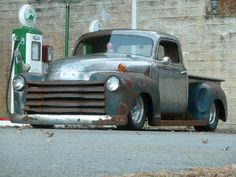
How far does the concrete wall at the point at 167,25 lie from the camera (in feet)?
54.9

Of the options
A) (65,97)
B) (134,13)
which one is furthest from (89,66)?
(134,13)

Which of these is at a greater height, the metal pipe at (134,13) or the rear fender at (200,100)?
the metal pipe at (134,13)

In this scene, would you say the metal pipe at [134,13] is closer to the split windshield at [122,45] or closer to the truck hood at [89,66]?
the split windshield at [122,45]

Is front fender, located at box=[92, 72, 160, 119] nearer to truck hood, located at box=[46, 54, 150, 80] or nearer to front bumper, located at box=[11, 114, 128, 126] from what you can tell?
front bumper, located at box=[11, 114, 128, 126]

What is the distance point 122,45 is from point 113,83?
5.80 feet

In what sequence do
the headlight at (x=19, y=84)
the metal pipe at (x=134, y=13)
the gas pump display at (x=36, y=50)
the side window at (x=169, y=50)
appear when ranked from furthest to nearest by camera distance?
the metal pipe at (x=134, y=13), the gas pump display at (x=36, y=50), the side window at (x=169, y=50), the headlight at (x=19, y=84)

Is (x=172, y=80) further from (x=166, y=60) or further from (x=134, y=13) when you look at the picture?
(x=134, y=13)

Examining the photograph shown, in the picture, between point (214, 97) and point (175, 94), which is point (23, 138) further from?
point (214, 97)

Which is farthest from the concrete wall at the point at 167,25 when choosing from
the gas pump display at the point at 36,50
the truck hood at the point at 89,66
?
the truck hood at the point at 89,66

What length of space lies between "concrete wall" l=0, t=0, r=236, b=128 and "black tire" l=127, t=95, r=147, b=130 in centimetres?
620

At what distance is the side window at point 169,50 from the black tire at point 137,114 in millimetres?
1374

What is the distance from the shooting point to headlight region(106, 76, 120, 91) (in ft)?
33.8

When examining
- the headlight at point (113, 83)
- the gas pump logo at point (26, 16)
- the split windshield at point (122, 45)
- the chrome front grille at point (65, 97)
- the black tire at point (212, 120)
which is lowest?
the black tire at point (212, 120)

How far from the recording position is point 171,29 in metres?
17.4
